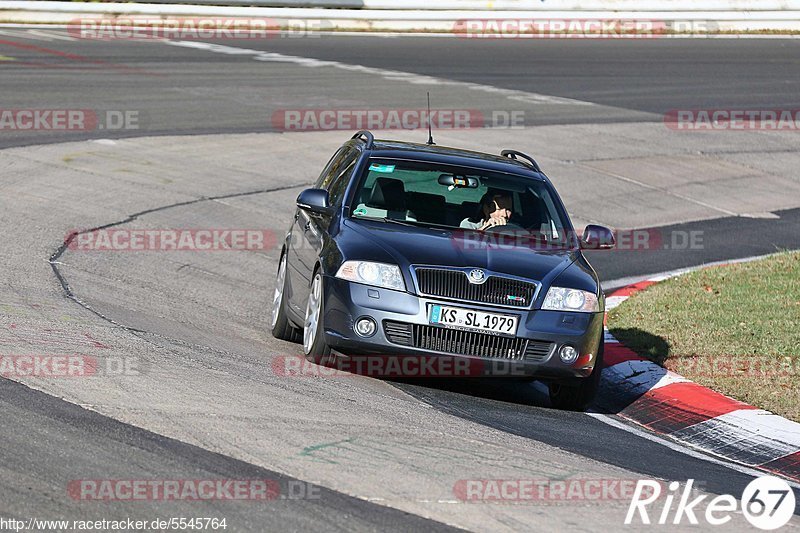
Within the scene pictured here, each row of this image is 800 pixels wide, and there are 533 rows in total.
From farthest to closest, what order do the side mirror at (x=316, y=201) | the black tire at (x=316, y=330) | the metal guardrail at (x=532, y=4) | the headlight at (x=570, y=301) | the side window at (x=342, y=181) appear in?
the metal guardrail at (x=532, y=4) < the side window at (x=342, y=181) < the side mirror at (x=316, y=201) < the black tire at (x=316, y=330) < the headlight at (x=570, y=301)

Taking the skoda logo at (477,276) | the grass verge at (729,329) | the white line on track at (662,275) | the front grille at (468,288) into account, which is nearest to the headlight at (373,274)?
the front grille at (468,288)

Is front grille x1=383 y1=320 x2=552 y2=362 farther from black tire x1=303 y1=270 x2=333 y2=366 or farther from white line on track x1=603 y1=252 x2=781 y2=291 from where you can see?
white line on track x1=603 y1=252 x2=781 y2=291

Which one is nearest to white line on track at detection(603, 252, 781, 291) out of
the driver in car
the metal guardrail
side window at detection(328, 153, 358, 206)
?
the driver in car

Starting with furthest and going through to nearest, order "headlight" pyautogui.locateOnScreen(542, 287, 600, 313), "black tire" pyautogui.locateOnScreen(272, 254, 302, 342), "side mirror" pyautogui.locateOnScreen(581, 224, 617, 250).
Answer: "black tire" pyautogui.locateOnScreen(272, 254, 302, 342) → "side mirror" pyautogui.locateOnScreen(581, 224, 617, 250) → "headlight" pyautogui.locateOnScreen(542, 287, 600, 313)

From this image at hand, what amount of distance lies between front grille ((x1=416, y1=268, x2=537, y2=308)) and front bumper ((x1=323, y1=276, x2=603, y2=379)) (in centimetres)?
5

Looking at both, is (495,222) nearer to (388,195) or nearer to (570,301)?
(388,195)

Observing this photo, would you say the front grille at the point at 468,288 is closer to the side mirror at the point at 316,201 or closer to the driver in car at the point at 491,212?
the driver in car at the point at 491,212

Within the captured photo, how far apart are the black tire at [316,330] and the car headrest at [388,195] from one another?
0.81 meters

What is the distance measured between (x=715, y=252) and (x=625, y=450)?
8919 mm

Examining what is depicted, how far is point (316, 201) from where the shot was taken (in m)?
9.60

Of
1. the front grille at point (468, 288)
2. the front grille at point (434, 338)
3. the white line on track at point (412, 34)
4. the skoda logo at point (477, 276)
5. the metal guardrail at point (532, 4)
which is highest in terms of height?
the metal guardrail at point (532, 4)

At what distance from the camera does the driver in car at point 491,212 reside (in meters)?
9.75

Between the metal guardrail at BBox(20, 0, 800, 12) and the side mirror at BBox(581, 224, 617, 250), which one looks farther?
the metal guardrail at BBox(20, 0, 800, 12)

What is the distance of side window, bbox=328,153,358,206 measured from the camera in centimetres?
996
